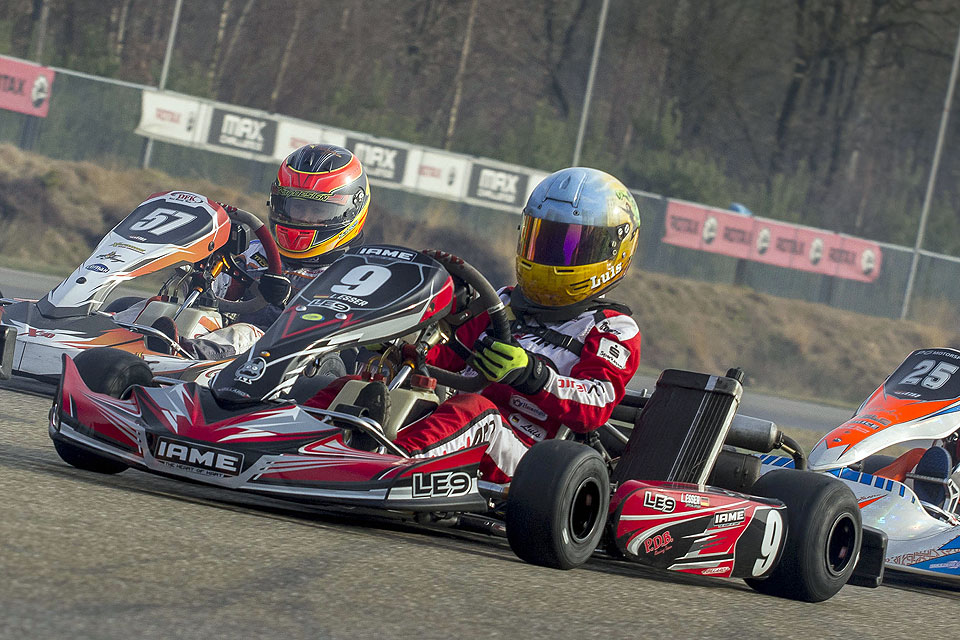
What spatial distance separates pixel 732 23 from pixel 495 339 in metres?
35.6

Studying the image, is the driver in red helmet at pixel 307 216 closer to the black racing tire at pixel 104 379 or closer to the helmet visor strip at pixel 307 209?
the helmet visor strip at pixel 307 209

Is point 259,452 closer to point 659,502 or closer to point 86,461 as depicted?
point 86,461

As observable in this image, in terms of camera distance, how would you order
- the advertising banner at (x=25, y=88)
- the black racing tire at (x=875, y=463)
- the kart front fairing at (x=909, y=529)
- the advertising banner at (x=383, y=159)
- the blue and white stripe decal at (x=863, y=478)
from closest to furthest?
the kart front fairing at (x=909, y=529), the blue and white stripe decal at (x=863, y=478), the black racing tire at (x=875, y=463), the advertising banner at (x=25, y=88), the advertising banner at (x=383, y=159)

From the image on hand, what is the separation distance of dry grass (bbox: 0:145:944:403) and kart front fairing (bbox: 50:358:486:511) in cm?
1513

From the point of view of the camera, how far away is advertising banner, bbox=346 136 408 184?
2198 centimetres

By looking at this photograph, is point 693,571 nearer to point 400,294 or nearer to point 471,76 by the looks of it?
point 400,294

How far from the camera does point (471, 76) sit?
3472cm

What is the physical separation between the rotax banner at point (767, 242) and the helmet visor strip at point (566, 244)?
19308mm

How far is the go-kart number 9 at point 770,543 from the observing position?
4.41 metres

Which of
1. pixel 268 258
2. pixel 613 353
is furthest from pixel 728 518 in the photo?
pixel 268 258

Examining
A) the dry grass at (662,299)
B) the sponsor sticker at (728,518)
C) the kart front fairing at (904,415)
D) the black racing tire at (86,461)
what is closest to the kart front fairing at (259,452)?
the black racing tire at (86,461)

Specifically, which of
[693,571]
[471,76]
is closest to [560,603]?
[693,571]

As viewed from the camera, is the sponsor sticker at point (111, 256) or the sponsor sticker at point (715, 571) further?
the sponsor sticker at point (111, 256)

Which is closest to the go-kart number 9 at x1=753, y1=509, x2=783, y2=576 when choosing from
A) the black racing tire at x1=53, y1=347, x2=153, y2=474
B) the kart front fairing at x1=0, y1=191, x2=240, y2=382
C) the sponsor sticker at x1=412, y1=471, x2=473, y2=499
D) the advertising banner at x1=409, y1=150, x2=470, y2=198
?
the sponsor sticker at x1=412, y1=471, x2=473, y2=499
